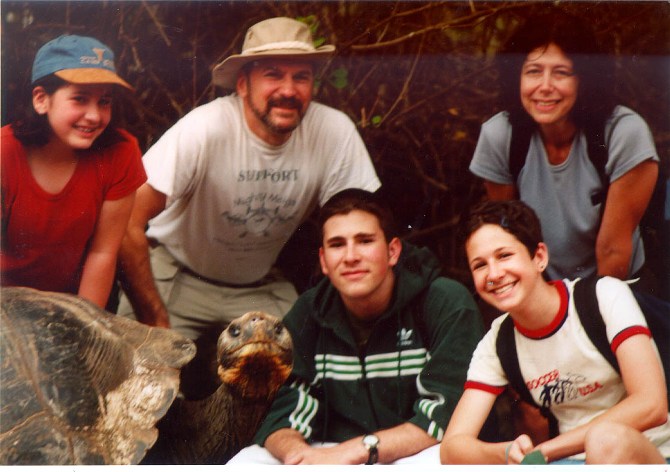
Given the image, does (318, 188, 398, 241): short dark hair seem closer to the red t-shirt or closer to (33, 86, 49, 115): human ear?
the red t-shirt

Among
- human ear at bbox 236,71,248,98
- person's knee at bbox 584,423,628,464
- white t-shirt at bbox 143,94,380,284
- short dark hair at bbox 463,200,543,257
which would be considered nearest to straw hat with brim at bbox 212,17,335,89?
human ear at bbox 236,71,248,98

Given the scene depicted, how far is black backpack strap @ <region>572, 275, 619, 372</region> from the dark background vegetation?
482mm

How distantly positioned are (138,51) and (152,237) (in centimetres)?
95

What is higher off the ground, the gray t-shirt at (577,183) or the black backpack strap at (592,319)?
the gray t-shirt at (577,183)

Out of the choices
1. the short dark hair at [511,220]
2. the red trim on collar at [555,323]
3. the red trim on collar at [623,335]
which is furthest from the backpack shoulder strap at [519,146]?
the red trim on collar at [623,335]

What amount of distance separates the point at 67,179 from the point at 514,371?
2.41 m

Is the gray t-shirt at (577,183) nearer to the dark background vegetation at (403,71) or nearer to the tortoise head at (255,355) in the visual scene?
the dark background vegetation at (403,71)

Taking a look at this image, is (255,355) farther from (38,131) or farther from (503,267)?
(38,131)

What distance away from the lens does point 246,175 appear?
448 cm

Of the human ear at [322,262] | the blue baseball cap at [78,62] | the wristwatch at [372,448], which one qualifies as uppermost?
the blue baseball cap at [78,62]

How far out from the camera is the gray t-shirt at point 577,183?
441 centimetres

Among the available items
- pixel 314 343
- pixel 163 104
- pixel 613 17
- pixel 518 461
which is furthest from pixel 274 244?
pixel 613 17

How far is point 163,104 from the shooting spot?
4.52 meters

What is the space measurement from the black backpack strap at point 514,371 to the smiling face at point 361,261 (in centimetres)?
60
